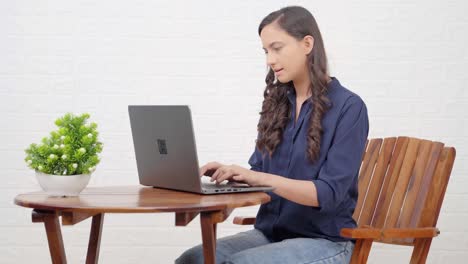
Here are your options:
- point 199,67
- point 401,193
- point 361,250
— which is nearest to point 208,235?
point 361,250

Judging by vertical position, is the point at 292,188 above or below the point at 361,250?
above

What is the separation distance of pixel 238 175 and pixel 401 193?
0.74 metres

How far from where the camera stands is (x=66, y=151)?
222cm

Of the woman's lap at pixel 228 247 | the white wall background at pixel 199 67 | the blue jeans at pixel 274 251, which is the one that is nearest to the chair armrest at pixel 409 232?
the blue jeans at pixel 274 251

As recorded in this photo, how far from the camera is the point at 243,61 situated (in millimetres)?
4090

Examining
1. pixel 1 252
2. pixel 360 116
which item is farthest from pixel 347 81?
pixel 1 252

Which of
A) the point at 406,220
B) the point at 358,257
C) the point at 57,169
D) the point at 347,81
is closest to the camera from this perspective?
the point at 57,169

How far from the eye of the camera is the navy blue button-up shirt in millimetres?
2438

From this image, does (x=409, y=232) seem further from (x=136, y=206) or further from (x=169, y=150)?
(x=136, y=206)

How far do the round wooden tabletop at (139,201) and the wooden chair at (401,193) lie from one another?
A: 1.37 ft

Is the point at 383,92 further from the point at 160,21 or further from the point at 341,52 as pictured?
the point at 160,21

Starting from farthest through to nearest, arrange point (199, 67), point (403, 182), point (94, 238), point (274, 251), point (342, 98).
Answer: point (199, 67) → point (403, 182) → point (94, 238) → point (342, 98) → point (274, 251)

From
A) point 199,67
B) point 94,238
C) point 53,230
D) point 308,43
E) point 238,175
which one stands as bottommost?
point 94,238

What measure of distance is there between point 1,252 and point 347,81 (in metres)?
2.08
